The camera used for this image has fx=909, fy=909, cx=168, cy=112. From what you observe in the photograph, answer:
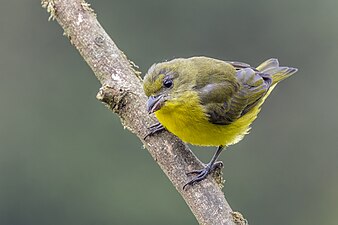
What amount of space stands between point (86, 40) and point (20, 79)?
1364 cm

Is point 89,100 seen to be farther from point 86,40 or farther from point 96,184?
point 86,40

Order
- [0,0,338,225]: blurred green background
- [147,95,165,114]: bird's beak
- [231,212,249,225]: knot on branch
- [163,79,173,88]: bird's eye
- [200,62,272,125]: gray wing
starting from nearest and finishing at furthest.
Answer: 1. [231,212,249,225]: knot on branch
2. [147,95,165,114]: bird's beak
3. [163,79,173,88]: bird's eye
4. [200,62,272,125]: gray wing
5. [0,0,338,225]: blurred green background

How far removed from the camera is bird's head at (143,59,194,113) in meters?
5.22

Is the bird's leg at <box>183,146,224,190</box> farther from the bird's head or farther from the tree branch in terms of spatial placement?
the bird's head

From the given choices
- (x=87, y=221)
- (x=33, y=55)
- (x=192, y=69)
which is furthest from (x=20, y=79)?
(x=192, y=69)

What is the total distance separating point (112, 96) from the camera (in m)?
5.18

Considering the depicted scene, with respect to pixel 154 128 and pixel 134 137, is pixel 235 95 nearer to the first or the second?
pixel 154 128

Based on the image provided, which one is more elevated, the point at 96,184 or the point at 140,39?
the point at 140,39

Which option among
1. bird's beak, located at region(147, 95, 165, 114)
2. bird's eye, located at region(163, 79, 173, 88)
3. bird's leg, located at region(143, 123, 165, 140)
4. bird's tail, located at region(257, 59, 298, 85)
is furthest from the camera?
bird's tail, located at region(257, 59, 298, 85)

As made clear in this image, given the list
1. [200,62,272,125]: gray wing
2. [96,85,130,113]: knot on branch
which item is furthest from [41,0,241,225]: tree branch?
[200,62,272,125]: gray wing

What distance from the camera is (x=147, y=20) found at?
19.0 m

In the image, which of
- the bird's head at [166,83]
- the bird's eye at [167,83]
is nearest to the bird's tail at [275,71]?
the bird's head at [166,83]

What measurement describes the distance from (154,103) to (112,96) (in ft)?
0.80

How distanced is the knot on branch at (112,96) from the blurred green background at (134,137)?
11.6 m
